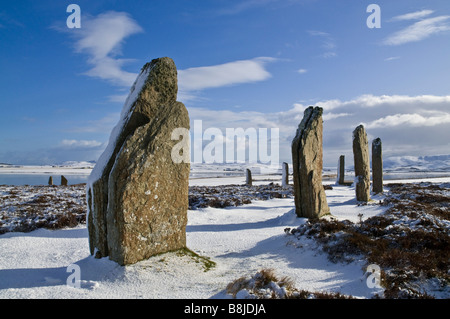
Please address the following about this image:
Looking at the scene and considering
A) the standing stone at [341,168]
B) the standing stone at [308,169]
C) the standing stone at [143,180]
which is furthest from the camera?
the standing stone at [341,168]

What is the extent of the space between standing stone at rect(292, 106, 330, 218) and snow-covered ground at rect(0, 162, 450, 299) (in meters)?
1.65

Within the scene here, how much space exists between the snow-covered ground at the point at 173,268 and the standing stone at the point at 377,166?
13082mm

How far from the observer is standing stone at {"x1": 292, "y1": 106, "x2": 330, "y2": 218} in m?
11.5

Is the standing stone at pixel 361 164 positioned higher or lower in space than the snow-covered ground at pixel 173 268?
higher

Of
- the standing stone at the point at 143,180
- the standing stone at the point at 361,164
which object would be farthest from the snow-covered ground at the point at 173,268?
the standing stone at the point at 361,164

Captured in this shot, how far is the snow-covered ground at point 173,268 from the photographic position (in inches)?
206

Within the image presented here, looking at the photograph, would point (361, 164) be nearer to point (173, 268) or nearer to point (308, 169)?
point (308, 169)

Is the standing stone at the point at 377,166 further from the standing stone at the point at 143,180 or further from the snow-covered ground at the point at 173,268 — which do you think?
the standing stone at the point at 143,180

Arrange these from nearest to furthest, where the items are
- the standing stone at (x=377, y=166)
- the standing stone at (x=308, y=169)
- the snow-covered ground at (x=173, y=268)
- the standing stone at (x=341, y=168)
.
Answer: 1. the snow-covered ground at (x=173, y=268)
2. the standing stone at (x=308, y=169)
3. the standing stone at (x=377, y=166)
4. the standing stone at (x=341, y=168)

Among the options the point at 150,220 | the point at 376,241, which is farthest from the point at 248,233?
the point at 150,220

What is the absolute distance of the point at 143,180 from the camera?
20.4 ft

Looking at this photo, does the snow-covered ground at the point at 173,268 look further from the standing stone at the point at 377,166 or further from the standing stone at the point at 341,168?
the standing stone at the point at 341,168

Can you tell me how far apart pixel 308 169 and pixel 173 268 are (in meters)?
6.89

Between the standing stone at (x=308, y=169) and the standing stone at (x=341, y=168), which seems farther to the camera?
the standing stone at (x=341, y=168)
